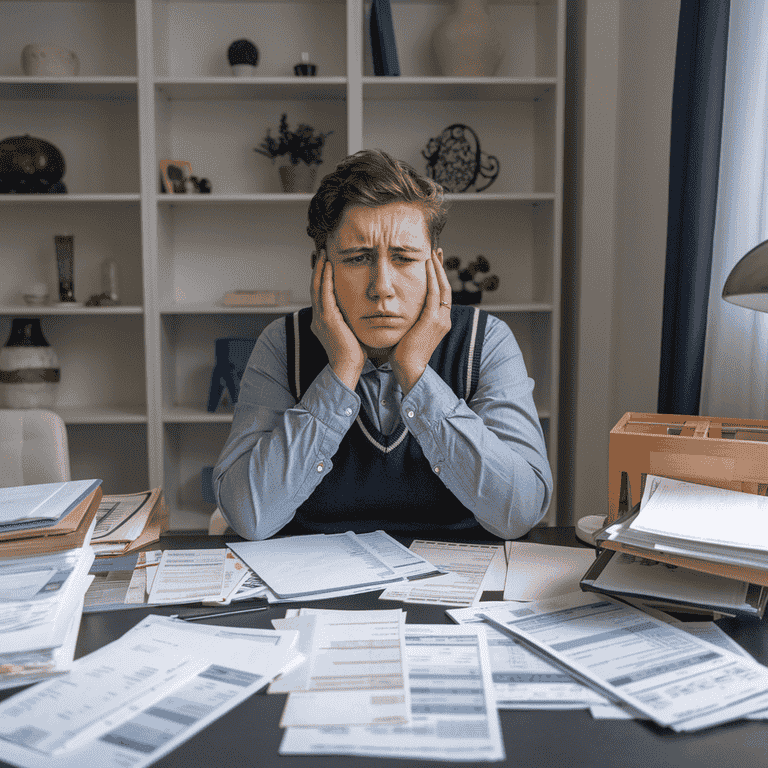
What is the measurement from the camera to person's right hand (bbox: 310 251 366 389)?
126 centimetres

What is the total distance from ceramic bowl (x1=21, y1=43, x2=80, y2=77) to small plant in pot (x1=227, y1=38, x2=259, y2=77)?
0.61m

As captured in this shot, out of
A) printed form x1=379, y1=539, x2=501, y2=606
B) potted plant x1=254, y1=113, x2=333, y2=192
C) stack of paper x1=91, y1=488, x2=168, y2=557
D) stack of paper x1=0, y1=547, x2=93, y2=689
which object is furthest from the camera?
potted plant x1=254, y1=113, x2=333, y2=192

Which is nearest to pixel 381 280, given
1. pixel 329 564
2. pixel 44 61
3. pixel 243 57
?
pixel 329 564

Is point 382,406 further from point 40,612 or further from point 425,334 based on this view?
point 40,612

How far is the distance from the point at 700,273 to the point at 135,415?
2047mm

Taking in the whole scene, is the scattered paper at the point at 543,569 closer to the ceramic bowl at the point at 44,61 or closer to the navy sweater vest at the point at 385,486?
the navy sweater vest at the point at 385,486

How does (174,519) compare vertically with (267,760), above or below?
below

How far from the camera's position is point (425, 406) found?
3.91ft

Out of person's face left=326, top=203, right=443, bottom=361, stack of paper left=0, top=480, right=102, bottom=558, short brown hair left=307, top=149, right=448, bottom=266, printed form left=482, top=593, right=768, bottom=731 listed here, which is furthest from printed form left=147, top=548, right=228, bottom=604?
short brown hair left=307, top=149, right=448, bottom=266

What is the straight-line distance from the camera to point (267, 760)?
56cm

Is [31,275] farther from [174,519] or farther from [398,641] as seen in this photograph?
[398,641]

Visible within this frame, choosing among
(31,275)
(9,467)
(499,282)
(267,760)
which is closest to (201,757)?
(267,760)

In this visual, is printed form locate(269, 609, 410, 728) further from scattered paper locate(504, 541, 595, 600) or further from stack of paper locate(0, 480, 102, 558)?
stack of paper locate(0, 480, 102, 558)

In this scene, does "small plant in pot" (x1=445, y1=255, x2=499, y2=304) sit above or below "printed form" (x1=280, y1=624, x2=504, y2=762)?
above
